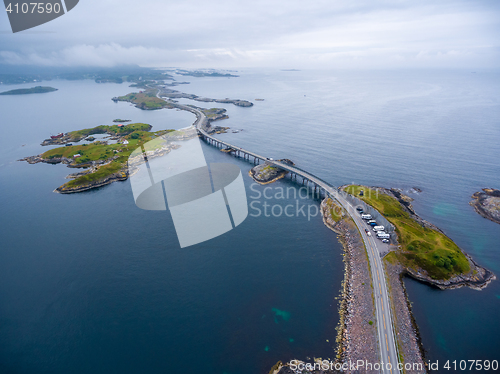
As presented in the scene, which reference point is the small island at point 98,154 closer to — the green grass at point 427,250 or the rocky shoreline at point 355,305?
the rocky shoreline at point 355,305

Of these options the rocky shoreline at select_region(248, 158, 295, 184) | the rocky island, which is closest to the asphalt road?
the rocky shoreline at select_region(248, 158, 295, 184)

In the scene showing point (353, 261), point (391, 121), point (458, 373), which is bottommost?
point (458, 373)

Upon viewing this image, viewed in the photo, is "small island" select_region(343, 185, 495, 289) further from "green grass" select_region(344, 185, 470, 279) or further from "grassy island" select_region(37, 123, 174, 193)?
"grassy island" select_region(37, 123, 174, 193)

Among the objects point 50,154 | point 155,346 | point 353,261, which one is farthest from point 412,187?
point 50,154

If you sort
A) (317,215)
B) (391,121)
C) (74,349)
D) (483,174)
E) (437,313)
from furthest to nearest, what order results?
(391,121)
(483,174)
(317,215)
(437,313)
(74,349)

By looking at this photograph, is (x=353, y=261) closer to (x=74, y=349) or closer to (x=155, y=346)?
(x=155, y=346)

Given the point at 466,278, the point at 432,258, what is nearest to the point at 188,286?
the point at 432,258

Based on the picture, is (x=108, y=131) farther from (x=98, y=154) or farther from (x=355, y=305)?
(x=355, y=305)
